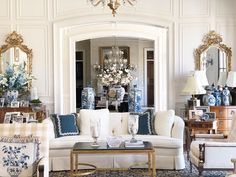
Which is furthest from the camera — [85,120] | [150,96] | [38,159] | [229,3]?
[150,96]

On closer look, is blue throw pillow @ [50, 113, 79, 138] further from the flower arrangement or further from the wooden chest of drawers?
the wooden chest of drawers

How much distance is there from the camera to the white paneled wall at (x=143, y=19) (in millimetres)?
8297

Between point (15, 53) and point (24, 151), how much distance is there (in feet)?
15.1

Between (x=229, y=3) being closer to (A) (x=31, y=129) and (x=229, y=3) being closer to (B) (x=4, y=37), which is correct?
(B) (x=4, y=37)

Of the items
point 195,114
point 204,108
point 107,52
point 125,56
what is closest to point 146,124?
point 195,114

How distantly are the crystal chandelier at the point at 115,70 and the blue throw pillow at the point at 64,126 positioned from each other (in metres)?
3.53

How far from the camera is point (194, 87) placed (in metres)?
7.58

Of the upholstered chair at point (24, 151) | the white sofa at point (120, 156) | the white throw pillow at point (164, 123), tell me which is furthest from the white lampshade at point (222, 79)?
the upholstered chair at point (24, 151)

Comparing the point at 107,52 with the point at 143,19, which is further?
the point at 107,52

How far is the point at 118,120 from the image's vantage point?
6.77 meters

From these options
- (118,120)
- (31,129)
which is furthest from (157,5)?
(31,129)

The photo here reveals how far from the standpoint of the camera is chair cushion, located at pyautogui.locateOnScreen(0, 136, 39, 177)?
410 centimetres

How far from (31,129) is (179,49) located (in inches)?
187

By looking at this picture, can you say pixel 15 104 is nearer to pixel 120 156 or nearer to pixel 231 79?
pixel 120 156
